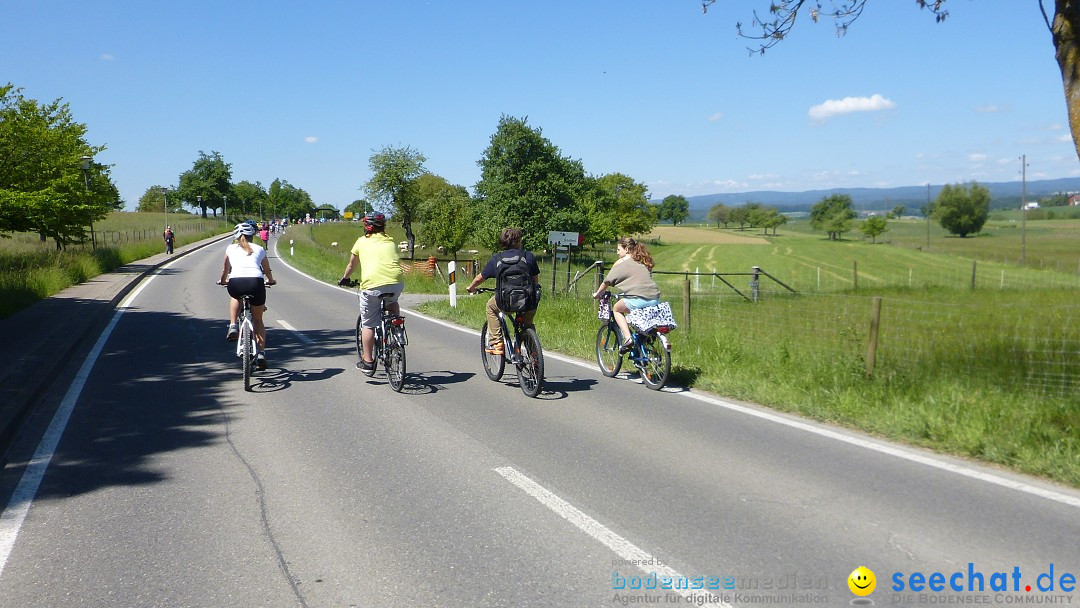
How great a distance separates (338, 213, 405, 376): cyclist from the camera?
850 cm

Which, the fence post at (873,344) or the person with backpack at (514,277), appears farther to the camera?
the fence post at (873,344)

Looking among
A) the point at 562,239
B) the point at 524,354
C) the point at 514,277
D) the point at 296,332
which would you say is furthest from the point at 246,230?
the point at 562,239

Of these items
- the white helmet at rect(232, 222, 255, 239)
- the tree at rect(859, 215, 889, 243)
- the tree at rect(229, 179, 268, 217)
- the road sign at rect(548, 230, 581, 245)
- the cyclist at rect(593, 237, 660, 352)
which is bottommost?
the tree at rect(859, 215, 889, 243)

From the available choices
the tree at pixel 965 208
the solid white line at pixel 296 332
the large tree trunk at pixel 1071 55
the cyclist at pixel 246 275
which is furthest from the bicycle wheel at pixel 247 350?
the tree at pixel 965 208

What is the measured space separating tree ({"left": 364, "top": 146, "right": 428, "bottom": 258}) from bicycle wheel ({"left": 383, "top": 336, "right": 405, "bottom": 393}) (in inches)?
2962

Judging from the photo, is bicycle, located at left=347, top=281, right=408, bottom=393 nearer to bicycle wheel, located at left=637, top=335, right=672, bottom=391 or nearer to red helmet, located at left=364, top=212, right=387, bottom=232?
red helmet, located at left=364, top=212, right=387, bottom=232

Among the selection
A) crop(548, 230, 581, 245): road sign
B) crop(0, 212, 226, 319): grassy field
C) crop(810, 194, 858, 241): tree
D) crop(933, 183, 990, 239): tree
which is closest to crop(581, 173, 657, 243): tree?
crop(810, 194, 858, 241): tree

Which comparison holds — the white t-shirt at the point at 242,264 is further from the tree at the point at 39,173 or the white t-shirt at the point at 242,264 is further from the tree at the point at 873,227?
the tree at the point at 873,227

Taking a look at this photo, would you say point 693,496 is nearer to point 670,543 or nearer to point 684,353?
point 670,543

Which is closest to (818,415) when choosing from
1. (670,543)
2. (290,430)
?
(670,543)

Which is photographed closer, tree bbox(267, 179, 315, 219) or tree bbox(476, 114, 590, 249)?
tree bbox(476, 114, 590, 249)

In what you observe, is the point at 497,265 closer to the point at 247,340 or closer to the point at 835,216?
the point at 247,340

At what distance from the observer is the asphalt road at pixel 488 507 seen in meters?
3.65

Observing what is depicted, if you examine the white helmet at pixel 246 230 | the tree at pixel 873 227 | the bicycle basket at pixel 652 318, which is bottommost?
the tree at pixel 873 227
